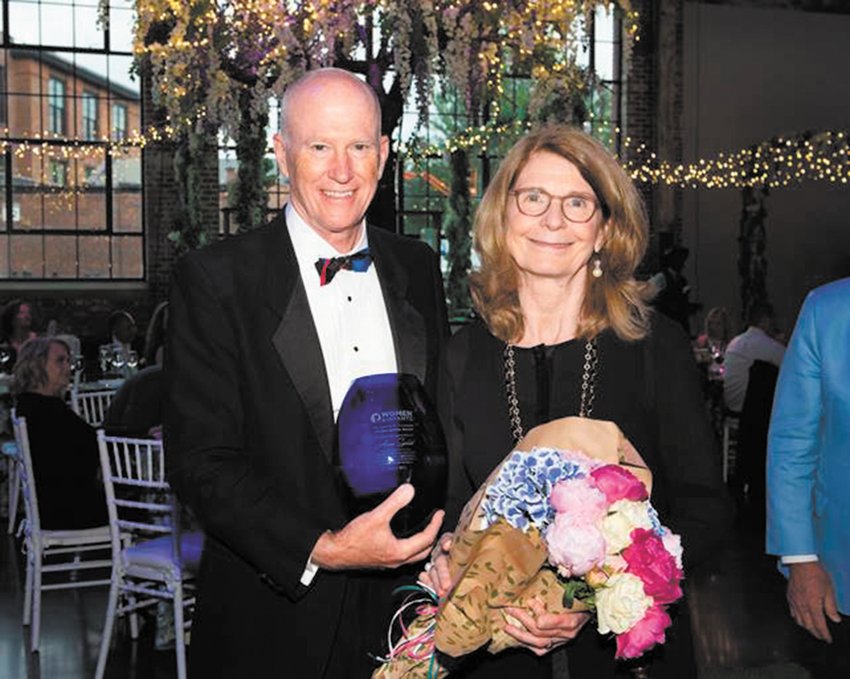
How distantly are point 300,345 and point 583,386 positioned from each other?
528 mm

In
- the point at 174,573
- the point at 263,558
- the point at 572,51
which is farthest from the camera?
the point at 572,51

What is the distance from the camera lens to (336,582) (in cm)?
209

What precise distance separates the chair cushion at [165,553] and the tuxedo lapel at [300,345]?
2.66 metres

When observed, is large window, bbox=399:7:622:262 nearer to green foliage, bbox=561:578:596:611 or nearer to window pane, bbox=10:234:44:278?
window pane, bbox=10:234:44:278

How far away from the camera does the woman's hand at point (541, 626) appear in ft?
5.67

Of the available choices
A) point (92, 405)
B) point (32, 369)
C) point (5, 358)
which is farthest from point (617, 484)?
point (5, 358)

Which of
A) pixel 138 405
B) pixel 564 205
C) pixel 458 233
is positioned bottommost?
pixel 138 405

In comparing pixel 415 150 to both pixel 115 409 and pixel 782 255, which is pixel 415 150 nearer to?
pixel 115 409

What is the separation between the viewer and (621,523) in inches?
64.7

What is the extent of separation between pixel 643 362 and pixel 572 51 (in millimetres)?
4743

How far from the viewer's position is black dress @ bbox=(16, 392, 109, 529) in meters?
5.27

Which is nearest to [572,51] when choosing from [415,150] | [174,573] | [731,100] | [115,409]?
[415,150]

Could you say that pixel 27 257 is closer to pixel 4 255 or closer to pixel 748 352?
pixel 4 255

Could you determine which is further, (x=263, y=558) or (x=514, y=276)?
(x=514, y=276)
